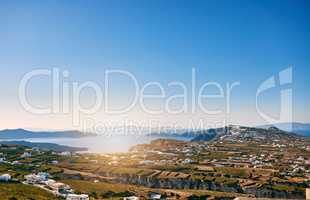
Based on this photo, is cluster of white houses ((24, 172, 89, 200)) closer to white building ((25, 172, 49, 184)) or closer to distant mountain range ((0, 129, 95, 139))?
white building ((25, 172, 49, 184))

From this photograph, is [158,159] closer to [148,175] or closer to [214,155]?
[214,155]

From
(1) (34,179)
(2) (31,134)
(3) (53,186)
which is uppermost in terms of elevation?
(1) (34,179)

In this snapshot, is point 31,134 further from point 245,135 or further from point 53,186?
point 53,186

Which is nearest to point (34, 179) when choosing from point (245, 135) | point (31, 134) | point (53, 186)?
point (53, 186)

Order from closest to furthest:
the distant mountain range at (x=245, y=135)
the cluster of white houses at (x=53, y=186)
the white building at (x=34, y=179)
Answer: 1. the cluster of white houses at (x=53, y=186)
2. the white building at (x=34, y=179)
3. the distant mountain range at (x=245, y=135)

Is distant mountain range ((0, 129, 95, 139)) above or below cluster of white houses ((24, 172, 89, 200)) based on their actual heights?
below

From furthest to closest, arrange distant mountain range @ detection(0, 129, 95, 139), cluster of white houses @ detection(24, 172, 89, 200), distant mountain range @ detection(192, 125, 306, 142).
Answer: distant mountain range @ detection(0, 129, 95, 139) < distant mountain range @ detection(192, 125, 306, 142) < cluster of white houses @ detection(24, 172, 89, 200)

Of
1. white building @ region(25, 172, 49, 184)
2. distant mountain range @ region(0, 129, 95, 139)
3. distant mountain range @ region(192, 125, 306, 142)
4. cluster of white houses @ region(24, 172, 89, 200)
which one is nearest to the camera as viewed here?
cluster of white houses @ region(24, 172, 89, 200)

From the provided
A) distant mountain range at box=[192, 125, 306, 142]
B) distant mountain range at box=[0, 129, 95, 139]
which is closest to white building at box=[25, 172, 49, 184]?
distant mountain range at box=[192, 125, 306, 142]

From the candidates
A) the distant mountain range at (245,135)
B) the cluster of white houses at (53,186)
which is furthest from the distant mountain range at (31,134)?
the cluster of white houses at (53,186)

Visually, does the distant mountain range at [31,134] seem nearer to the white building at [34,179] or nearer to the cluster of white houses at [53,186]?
the white building at [34,179]

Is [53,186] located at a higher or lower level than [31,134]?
higher
